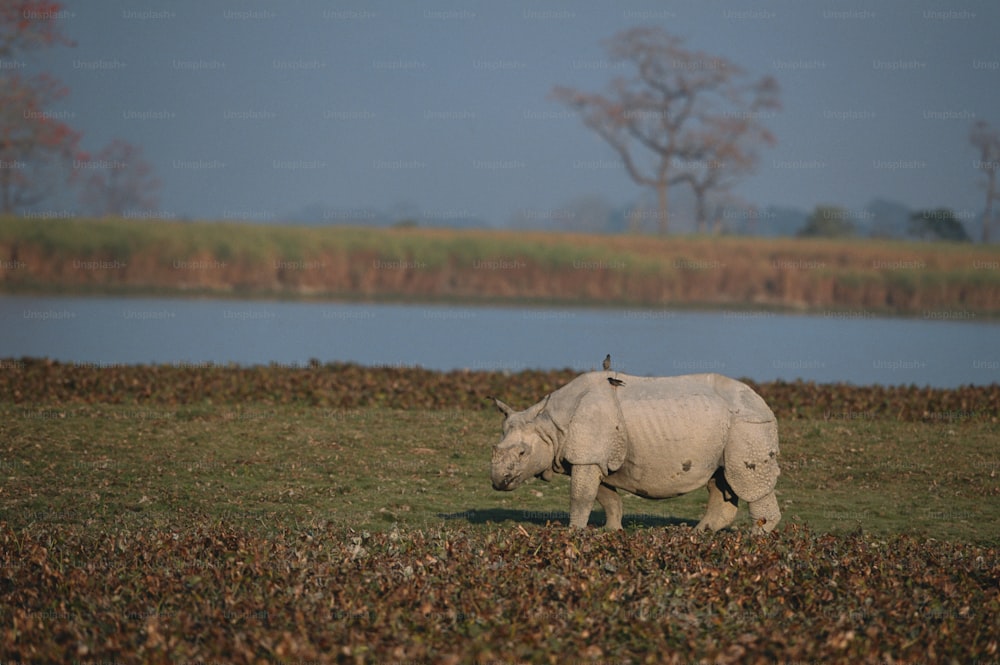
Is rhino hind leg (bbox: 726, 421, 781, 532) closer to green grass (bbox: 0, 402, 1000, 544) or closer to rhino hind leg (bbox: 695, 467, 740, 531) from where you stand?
rhino hind leg (bbox: 695, 467, 740, 531)

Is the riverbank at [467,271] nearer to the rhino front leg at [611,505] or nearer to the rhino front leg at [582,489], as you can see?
the rhino front leg at [611,505]

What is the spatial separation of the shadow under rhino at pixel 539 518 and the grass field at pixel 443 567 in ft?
0.22

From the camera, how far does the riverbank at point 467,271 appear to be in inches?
2046

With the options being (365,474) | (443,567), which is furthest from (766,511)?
(365,474)

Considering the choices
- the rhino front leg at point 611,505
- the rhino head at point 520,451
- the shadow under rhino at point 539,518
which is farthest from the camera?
the shadow under rhino at point 539,518

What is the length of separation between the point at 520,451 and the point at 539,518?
Result: 2985 millimetres

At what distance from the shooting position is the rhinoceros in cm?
1132

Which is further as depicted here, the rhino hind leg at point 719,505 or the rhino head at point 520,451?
the rhino hind leg at point 719,505

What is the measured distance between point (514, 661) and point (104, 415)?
45.7 feet

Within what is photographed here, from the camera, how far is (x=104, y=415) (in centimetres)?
1952

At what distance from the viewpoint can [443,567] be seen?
935 cm

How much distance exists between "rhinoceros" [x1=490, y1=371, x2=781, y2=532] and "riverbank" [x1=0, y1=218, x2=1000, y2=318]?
41393 millimetres

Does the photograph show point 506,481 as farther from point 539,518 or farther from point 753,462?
point 539,518

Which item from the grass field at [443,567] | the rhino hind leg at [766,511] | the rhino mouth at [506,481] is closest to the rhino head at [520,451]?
the rhino mouth at [506,481]
